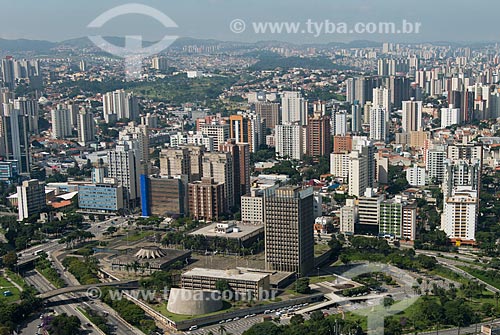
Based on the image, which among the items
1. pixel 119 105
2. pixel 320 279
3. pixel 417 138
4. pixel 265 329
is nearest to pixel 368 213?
pixel 320 279

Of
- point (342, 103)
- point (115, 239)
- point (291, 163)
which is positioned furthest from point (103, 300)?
point (342, 103)

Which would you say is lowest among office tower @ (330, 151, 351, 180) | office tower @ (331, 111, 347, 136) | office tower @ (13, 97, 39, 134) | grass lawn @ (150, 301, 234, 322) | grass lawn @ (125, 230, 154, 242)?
grass lawn @ (150, 301, 234, 322)

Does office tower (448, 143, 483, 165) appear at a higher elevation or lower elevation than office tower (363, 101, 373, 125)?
lower

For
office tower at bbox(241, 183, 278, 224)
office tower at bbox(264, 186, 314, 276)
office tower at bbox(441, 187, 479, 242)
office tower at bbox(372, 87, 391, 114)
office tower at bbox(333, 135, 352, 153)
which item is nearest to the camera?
office tower at bbox(264, 186, 314, 276)

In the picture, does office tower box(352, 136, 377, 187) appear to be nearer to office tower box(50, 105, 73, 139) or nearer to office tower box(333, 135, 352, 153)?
office tower box(333, 135, 352, 153)

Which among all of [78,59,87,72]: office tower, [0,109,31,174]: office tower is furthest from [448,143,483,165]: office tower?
[78,59,87,72]: office tower

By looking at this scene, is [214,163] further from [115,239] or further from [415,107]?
[415,107]

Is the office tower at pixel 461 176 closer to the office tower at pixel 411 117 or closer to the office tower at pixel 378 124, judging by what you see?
the office tower at pixel 378 124

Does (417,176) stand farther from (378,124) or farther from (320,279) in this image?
(320,279)
